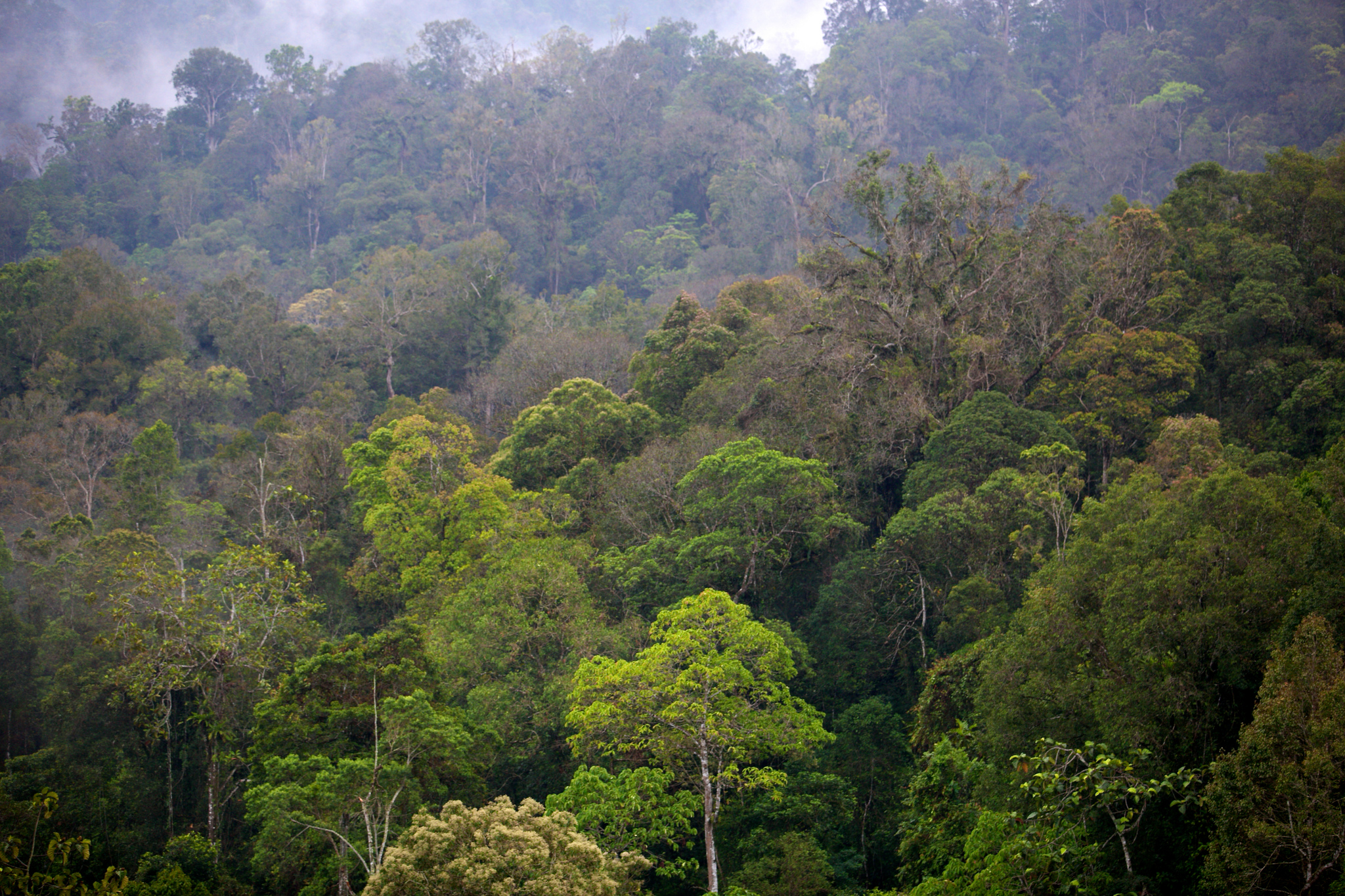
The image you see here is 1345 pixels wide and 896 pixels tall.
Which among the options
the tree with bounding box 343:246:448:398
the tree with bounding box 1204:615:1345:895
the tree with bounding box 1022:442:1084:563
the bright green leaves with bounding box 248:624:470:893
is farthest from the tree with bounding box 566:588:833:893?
the tree with bounding box 343:246:448:398

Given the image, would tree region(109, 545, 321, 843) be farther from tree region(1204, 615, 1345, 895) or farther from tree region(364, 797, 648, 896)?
tree region(1204, 615, 1345, 895)

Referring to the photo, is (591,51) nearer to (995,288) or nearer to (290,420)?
(290,420)

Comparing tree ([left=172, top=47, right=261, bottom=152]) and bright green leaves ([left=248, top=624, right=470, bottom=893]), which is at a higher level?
tree ([left=172, top=47, right=261, bottom=152])

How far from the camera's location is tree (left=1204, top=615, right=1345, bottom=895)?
9352mm

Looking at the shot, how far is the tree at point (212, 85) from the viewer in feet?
254

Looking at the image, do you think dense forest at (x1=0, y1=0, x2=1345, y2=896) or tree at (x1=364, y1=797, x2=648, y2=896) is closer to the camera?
tree at (x1=364, y1=797, x2=648, y2=896)

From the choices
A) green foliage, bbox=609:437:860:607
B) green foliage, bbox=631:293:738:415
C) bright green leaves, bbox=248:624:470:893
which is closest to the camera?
bright green leaves, bbox=248:624:470:893

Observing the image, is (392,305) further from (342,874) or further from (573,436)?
(342,874)

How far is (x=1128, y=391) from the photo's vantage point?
22.5m

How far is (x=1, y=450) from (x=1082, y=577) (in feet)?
115

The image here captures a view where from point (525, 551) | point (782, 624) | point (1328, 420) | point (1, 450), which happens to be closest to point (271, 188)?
point (1, 450)

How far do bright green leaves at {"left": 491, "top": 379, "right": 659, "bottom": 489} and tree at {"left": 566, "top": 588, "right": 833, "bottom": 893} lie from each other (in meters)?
10.3

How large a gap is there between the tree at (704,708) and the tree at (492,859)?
4409 mm

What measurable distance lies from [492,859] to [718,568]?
11.0 meters
